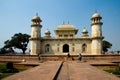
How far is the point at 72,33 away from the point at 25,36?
780 inches

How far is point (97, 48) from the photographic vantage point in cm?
3098

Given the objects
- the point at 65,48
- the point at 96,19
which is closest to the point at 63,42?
the point at 65,48

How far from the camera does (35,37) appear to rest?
107 ft

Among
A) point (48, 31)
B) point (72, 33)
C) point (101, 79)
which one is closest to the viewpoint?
point (101, 79)

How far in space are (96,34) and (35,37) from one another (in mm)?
10247

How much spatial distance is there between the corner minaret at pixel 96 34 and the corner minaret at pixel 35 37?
358 inches

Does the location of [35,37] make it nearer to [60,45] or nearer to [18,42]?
[60,45]

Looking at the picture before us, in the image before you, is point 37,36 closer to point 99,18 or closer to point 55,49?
point 55,49

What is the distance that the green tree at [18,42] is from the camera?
49.7 m

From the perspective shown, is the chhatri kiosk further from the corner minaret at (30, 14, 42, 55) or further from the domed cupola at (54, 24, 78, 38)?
the domed cupola at (54, 24, 78, 38)

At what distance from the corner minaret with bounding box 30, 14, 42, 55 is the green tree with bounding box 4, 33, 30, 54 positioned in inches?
682

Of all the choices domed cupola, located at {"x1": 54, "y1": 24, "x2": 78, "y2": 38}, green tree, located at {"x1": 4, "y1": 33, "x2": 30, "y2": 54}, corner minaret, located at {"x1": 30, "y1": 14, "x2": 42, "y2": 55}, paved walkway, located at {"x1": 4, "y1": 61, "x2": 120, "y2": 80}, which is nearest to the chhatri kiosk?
corner minaret, located at {"x1": 30, "y1": 14, "x2": 42, "y2": 55}

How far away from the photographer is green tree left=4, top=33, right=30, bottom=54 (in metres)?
49.7

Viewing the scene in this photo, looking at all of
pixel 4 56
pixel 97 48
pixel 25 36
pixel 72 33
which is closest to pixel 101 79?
pixel 4 56
